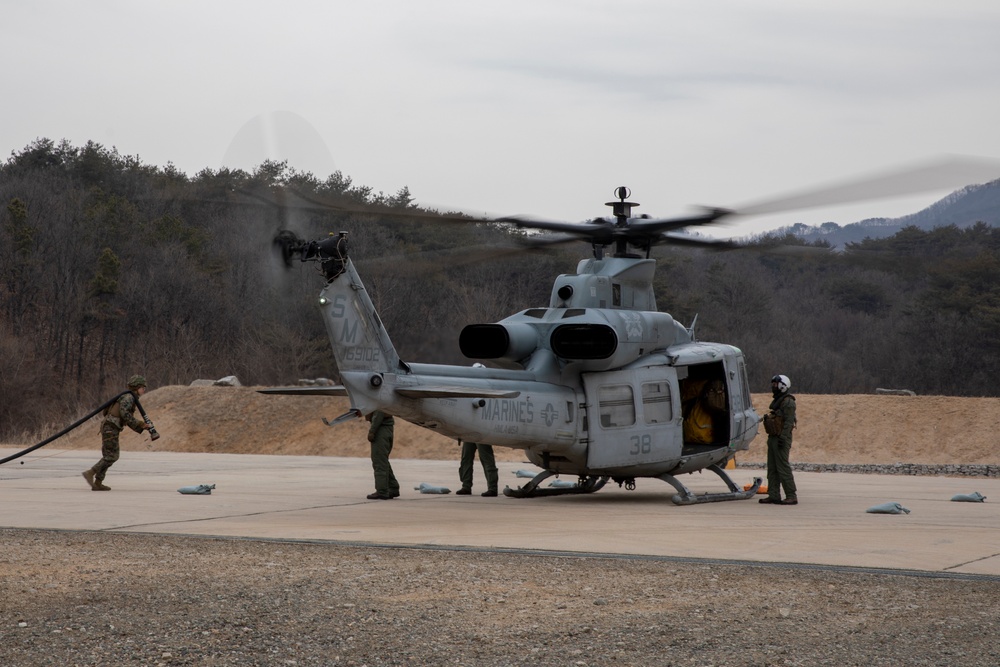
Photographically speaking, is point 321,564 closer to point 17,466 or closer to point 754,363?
point 17,466

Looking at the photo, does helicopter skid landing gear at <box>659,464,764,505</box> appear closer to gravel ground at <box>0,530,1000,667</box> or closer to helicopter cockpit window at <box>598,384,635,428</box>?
helicopter cockpit window at <box>598,384,635,428</box>

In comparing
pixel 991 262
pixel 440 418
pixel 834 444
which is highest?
pixel 991 262

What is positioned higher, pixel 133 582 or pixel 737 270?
pixel 737 270

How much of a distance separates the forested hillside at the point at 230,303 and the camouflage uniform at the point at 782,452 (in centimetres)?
1886

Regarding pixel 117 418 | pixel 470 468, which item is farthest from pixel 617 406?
pixel 117 418

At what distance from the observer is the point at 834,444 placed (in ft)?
112

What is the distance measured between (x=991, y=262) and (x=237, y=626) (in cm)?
5237

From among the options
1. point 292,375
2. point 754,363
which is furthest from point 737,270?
point 292,375

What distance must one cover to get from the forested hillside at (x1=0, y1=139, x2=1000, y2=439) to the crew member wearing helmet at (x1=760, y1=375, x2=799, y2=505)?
18.9 metres

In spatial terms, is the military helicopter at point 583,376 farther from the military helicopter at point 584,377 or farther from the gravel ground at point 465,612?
the gravel ground at point 465,612

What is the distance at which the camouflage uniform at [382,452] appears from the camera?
618 inches

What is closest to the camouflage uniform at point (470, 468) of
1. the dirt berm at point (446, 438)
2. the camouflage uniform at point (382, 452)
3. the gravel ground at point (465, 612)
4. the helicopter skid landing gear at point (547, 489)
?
the helicopter skid landing gear at point (547, 489)

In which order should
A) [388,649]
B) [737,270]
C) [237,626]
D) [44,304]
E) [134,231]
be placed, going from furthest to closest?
[737,270] < [134,231] < [44,304] < [237,626] < [388,649]

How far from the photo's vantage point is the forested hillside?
4312cm
